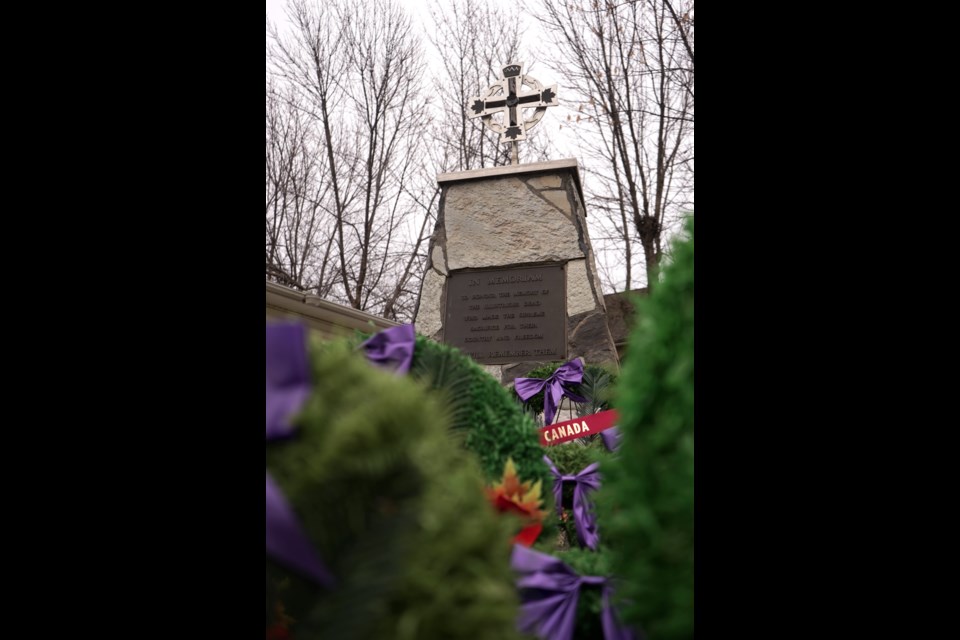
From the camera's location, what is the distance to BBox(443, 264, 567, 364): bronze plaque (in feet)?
21.8

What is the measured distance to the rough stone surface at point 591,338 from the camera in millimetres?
6594

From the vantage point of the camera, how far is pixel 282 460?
2.31ft

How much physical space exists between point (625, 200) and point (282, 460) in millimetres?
11797

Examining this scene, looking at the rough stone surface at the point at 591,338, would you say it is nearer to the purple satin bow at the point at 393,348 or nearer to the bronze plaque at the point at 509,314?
the bronze plaque at the point at 509,314

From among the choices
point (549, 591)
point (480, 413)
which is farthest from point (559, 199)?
point (549, 591)

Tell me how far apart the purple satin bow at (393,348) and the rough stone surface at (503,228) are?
5.59 metres

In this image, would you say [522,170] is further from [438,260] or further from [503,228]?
[438,260]

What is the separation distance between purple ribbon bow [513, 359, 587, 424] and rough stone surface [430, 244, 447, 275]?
2406mm
